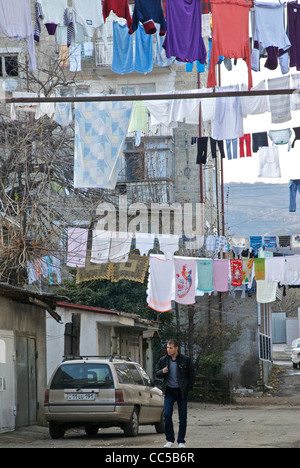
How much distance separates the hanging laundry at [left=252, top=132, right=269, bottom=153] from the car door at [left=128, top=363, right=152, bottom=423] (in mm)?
6229

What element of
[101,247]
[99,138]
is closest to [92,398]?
[99,138]

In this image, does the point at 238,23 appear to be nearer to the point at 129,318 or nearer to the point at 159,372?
the point at 159,372

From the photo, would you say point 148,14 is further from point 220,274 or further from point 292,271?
point 292,271

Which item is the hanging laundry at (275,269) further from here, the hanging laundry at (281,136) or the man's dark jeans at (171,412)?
the man's dark jeans at (171,412)

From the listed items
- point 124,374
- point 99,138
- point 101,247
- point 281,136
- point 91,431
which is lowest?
point 91,431

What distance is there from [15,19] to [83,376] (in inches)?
274

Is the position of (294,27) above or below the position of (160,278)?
above

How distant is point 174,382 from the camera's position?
12.8 metres

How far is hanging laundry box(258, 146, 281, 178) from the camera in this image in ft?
65.3

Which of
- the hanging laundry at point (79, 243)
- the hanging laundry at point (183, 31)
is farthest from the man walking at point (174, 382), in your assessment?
the hanging laundry at point (79, 243)

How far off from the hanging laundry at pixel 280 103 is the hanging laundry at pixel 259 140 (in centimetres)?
259

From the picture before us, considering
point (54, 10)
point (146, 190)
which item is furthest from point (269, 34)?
point (146, 190)

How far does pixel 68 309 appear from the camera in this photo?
23.3 m

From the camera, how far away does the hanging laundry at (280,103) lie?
16922 mm
